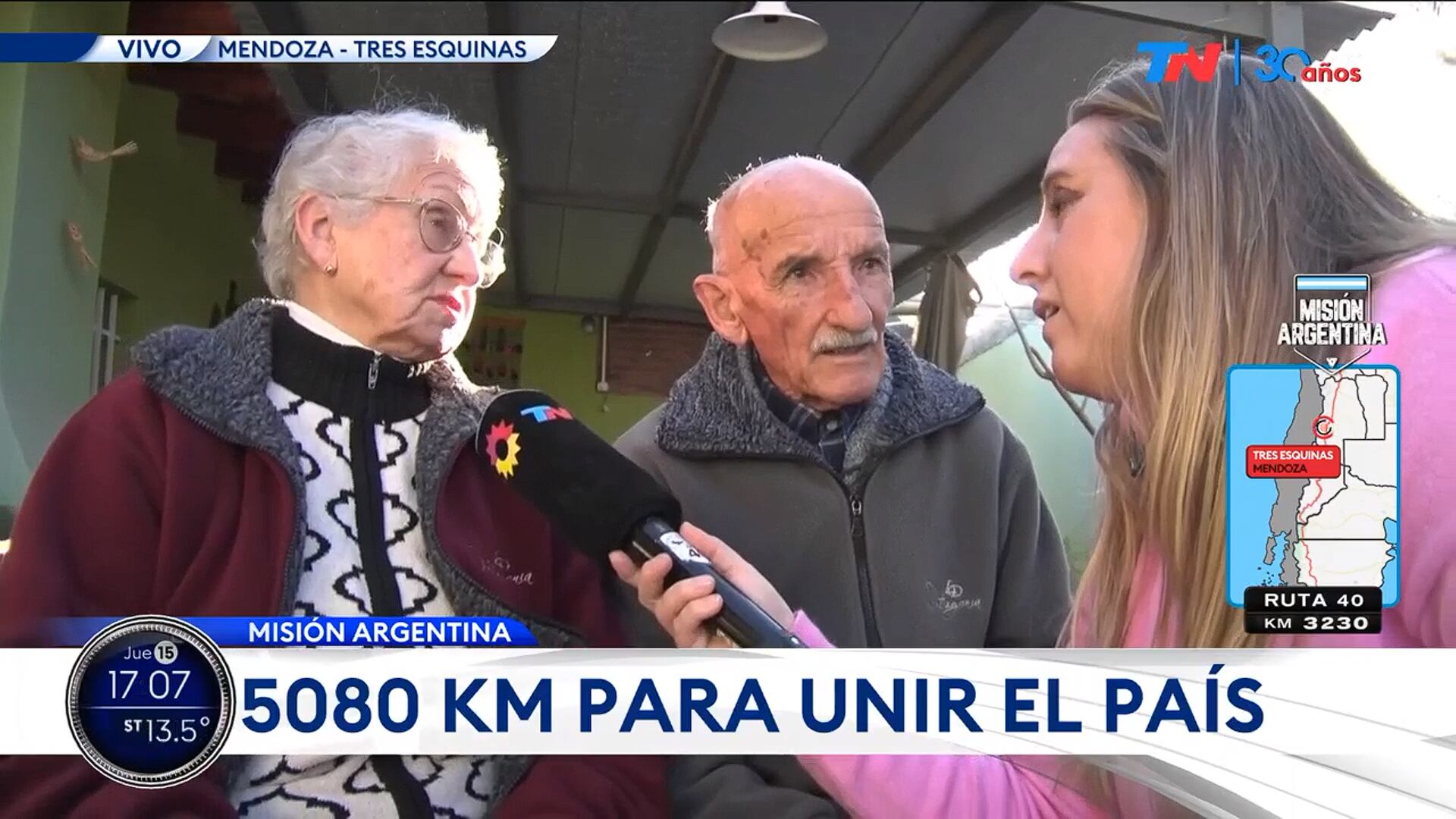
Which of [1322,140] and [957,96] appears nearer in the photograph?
[1322,140]

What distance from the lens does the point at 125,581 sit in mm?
1730

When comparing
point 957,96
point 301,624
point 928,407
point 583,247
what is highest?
point 957,96

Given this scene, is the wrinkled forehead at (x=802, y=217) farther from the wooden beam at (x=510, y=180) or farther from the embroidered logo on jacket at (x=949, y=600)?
the embroidered logo on jacket at (x=949, y=600)

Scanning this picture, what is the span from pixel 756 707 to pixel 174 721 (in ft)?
2.94

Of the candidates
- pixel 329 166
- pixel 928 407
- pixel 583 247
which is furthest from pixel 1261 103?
pixel 329 166

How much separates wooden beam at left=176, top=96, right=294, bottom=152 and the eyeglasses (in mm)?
240

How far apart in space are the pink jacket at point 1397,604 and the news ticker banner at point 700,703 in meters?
0.03

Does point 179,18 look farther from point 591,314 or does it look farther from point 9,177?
point 591,314

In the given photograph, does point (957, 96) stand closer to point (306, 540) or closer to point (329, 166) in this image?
point (329, 166)

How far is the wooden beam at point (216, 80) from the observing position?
181 cm

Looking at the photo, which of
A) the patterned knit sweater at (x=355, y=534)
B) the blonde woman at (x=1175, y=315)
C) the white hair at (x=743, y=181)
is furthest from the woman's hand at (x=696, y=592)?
the white hair at (x=743, y=181)

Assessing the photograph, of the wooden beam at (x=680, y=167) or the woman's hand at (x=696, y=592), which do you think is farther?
the wooden beam at (x=680, y=167)

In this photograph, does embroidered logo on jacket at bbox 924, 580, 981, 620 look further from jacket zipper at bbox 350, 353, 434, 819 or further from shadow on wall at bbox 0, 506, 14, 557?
shadow on wall at bbox 0, 506, 14, 557

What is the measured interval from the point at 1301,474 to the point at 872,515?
26.2 inches
